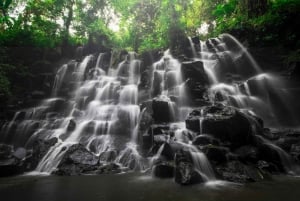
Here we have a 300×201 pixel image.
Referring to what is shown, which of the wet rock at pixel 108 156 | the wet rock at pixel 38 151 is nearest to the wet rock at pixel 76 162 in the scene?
the wet rock at pixel 108 156

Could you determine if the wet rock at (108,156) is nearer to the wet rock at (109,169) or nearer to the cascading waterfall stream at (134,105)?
the cascading waterfall stream at (134,105)

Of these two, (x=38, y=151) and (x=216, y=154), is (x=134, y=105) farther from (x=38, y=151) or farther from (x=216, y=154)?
(x=216, y=154)

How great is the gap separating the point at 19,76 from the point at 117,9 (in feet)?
54.4

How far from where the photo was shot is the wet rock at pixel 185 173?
7105 millimetres

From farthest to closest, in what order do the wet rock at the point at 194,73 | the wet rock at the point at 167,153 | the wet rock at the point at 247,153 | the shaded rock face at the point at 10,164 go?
the wet rock at the point at 194,73
the shaded rock face at the point at 10,164
the wet rock at the point at 167,153
the wet rock at the point at 247,153

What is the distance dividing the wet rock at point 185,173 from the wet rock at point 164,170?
1.12 ft

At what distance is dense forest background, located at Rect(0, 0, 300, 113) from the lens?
60.5 ft

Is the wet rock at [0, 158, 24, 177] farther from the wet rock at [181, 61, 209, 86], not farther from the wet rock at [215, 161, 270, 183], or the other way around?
the wet rock at [181, 61, 209, 86]

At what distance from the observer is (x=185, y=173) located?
734 centimetres

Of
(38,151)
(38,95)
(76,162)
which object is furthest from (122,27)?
(76,162)

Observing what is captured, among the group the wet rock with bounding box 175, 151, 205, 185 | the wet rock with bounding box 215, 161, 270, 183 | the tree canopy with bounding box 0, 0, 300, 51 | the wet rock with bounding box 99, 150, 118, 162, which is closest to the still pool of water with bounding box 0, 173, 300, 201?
the wet rock with bounding box 175, 151, 205, 185

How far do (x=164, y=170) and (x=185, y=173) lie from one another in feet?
3.35

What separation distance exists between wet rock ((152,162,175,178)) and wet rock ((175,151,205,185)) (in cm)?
34

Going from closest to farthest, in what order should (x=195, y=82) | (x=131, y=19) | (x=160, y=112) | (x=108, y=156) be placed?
(x=108, y=156) → (x=160, y=112) → (x=195, y=82) → (x=131, y=19)
